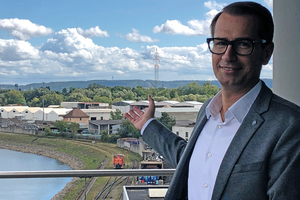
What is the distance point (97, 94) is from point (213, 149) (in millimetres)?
7761

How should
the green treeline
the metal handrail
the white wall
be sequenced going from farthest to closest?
the green treeline, the metal handrail, the white wall

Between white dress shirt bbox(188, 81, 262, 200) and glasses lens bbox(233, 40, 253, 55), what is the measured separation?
0.08 meters

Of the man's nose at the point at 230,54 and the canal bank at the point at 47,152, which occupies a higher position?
the man's nose at the point at 230,54

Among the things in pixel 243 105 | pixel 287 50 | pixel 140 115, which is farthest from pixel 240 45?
pixel 287 50

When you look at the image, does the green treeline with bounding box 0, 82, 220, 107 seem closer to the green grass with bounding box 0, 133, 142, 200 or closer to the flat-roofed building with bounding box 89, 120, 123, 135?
the flat-roofed building with bounding box 89, 120, 123, 135

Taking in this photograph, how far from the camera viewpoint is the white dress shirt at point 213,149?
67 centimetres

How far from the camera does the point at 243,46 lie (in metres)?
0.66

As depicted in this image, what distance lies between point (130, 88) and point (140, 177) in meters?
5.74

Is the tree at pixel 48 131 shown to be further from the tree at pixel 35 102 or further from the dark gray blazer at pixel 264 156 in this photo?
the dark gray blazer at pixel 264 156

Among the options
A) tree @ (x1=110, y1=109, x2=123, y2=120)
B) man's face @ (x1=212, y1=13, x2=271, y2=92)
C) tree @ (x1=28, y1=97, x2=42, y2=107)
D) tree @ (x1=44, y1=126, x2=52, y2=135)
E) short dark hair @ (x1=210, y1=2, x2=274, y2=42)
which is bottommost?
tree @ (x1=44, y1=126, x2=52, y2=135)

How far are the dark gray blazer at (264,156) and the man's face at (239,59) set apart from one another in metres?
0.04

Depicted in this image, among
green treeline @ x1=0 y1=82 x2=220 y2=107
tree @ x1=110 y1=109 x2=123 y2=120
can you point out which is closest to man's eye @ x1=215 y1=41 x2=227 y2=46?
green treeline @ x1=0 y1=82 x2=220 y2=107

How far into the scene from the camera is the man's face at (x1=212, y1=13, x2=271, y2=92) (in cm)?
66

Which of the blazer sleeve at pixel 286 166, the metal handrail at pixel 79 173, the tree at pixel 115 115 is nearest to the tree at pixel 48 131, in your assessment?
the tree at pixel 115 115
